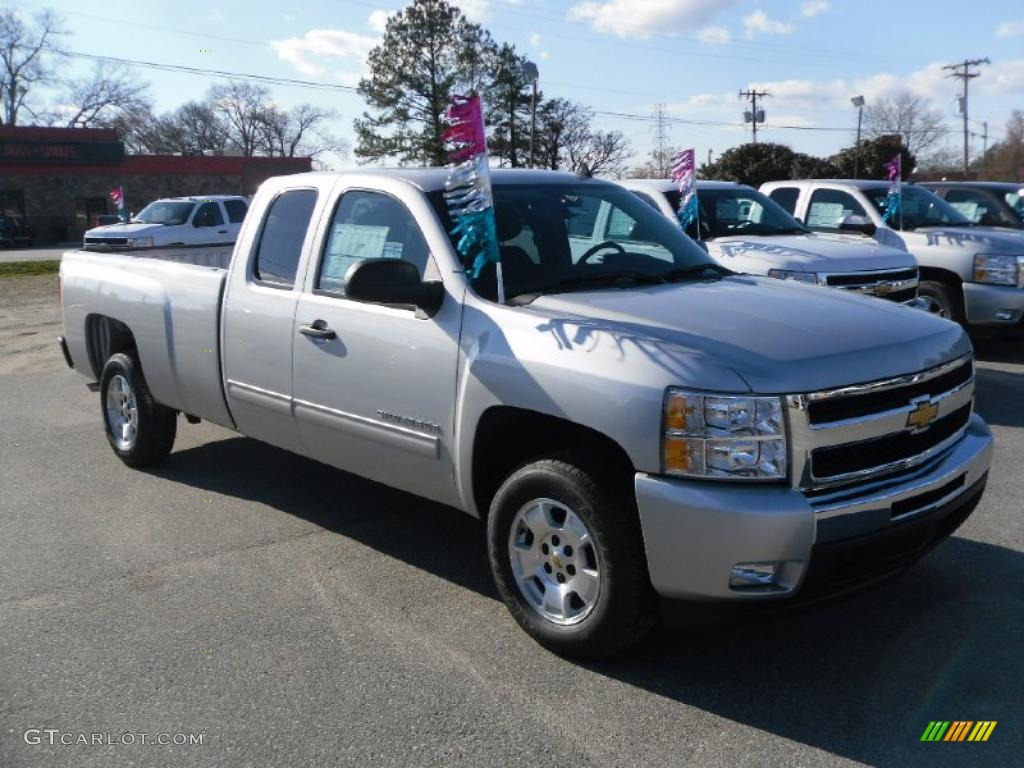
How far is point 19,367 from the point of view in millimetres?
10883

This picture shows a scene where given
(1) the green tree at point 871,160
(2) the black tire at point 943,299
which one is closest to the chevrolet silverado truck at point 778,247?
(2) the black tire at point 943,299

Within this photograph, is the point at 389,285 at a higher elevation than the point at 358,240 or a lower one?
lower

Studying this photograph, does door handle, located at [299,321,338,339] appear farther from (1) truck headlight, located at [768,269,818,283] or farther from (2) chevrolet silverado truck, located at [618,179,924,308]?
(1) truck headlight, located at [768,269,818,283]

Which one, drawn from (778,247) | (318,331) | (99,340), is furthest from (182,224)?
(318,331)

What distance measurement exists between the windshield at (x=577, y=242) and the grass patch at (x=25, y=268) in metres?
23.2

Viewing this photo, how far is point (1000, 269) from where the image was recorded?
9539 millimetres

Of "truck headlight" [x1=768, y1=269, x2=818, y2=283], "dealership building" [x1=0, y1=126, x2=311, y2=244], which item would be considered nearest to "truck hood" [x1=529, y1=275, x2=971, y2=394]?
"truck headlight" [x1=768, y1=269, x2=818, y2=283]

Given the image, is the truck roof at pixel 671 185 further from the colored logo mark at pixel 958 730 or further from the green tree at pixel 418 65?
the green tree at pixel 418 65

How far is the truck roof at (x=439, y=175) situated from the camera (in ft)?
15.2

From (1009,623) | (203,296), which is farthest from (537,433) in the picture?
(203,296)

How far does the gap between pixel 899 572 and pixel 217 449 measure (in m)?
5.07

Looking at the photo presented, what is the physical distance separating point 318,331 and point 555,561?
1715mm

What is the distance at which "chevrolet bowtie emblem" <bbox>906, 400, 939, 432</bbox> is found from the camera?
3572 mm
